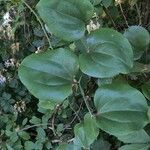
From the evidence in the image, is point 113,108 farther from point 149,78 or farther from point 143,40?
point 149,78

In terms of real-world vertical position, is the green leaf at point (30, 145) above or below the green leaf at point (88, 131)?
below

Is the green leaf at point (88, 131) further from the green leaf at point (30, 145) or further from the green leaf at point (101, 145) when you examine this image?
the green leaf at point (30, 145)

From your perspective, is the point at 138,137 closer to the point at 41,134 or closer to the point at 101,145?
the point at 101,145

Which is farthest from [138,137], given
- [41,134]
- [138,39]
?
[41,134]

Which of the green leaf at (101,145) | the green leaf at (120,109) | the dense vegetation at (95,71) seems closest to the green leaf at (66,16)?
the dense vegetation at (95,71)

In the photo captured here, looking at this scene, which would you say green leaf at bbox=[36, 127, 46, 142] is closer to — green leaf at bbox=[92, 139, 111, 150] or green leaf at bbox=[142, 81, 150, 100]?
green leaf at bbox=[92, 139, 111, 150]
